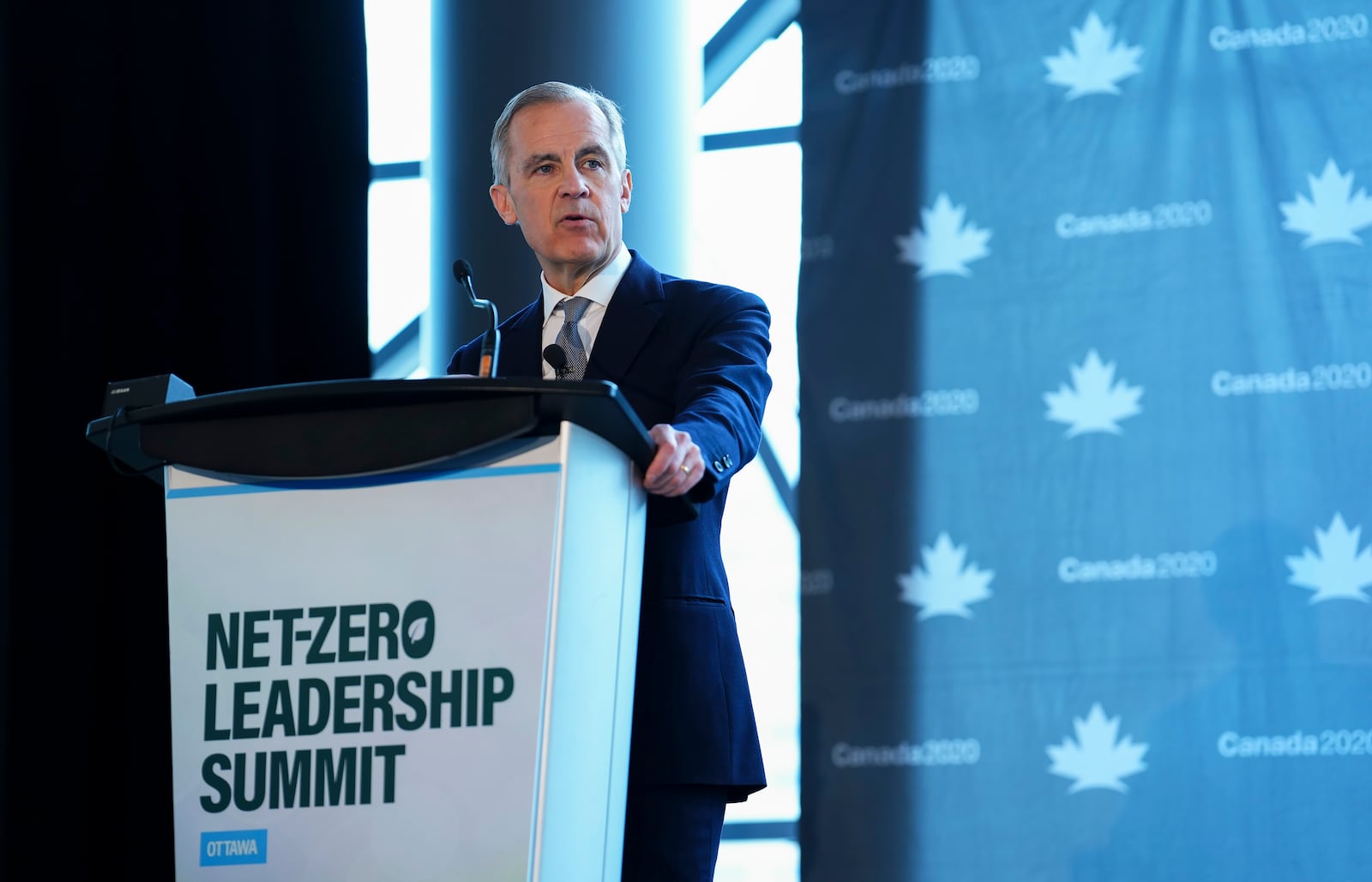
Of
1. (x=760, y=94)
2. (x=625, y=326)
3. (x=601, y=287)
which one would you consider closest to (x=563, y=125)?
(x=601, y=287)

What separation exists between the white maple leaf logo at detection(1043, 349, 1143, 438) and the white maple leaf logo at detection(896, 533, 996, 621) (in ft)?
1.25

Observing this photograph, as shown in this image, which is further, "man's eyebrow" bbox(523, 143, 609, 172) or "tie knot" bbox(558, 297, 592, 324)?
"man's eyebrow" bbox(523, 143, 609, 172)

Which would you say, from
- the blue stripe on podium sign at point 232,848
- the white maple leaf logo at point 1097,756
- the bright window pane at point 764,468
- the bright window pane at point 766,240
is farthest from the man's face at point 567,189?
the white maple leaf logo at point 1097,756

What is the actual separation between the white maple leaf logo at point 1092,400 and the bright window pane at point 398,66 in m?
1.97

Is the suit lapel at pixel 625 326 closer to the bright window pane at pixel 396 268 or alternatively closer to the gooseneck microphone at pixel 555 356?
the gooseneck microphone at pixel 555 356

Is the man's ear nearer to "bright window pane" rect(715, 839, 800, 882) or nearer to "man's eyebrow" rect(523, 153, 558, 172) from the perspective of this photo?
"man's eyebrow" rect(523, 153, 558, 172)

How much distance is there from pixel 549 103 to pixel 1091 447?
1721 mm

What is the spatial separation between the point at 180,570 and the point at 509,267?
79.2 inches

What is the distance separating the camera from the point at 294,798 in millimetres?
1293

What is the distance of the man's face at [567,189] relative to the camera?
6.36 ft

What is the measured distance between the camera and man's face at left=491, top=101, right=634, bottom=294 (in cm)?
194

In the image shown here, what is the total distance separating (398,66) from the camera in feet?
13.8

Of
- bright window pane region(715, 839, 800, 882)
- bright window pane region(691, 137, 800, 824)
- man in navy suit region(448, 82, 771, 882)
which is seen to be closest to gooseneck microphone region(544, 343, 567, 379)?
man in navy suit region(448, 82, 771, 882)

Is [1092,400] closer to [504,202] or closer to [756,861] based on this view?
[756,861]
